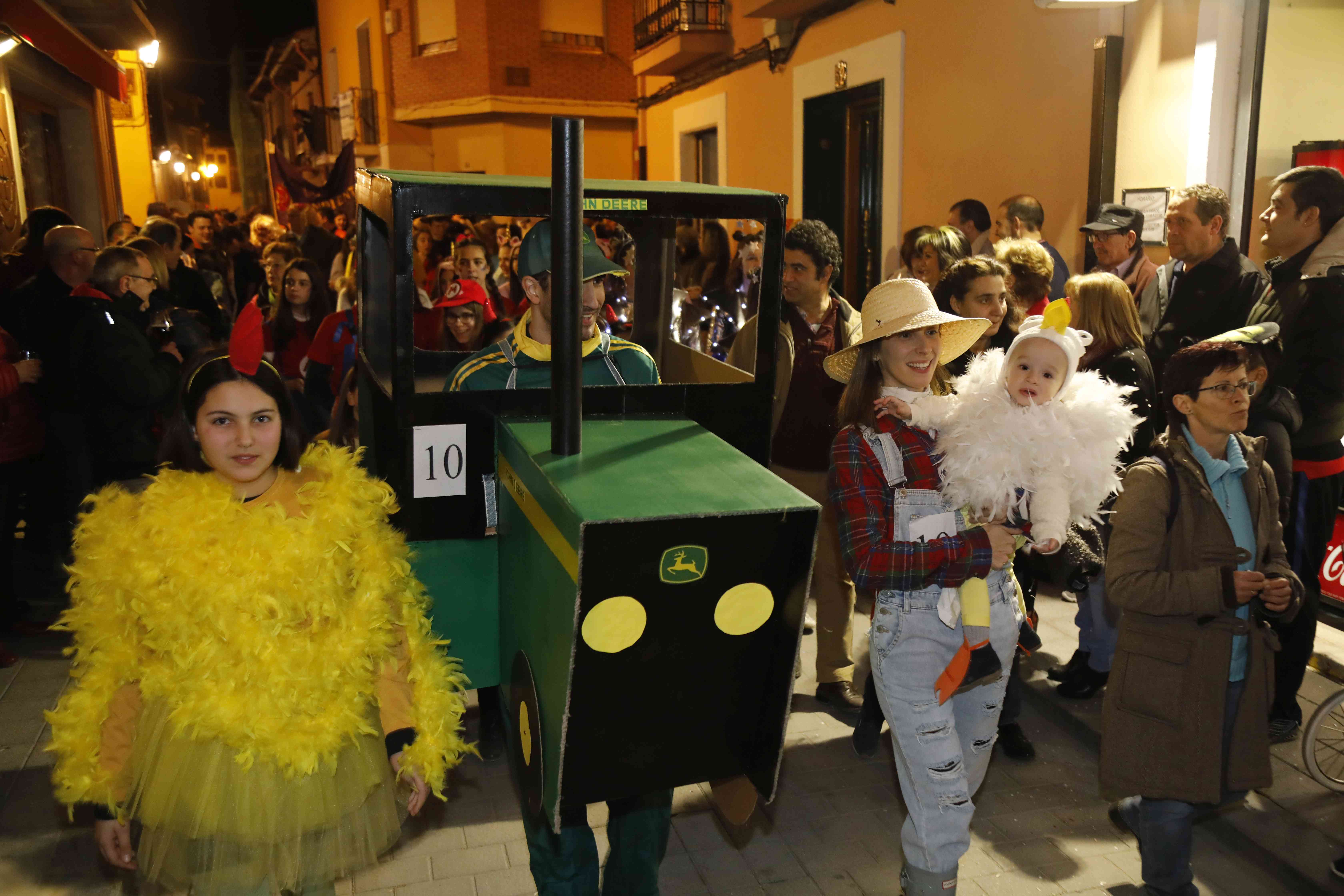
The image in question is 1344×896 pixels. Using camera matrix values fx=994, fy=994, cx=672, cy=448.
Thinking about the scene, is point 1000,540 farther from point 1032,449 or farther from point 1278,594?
point 1278,594

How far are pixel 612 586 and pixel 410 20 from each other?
24.3 metres

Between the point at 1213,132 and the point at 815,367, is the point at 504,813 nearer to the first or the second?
the point at 815,367

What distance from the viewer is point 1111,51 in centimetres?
608

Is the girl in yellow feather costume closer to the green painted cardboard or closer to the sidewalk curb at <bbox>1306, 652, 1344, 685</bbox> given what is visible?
the green painted cardboard

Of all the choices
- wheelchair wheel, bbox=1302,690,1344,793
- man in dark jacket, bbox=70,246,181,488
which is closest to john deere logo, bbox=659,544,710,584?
wheelchair wheel, bbox=1302,690,1344,793

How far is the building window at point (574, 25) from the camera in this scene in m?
21.7

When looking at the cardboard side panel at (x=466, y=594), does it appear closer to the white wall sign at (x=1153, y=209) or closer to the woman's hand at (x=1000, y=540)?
the woman's hand at (x=1000, y=540)

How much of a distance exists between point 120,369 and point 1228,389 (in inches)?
195

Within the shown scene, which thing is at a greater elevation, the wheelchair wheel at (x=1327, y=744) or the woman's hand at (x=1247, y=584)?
the woman's hand at (x=1247, y=584)

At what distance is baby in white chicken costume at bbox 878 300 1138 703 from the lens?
96.5 inches

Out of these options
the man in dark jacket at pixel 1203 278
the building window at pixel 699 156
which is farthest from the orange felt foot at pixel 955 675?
the building window at pixel 699 156

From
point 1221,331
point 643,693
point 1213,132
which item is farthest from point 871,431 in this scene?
point 1213,132

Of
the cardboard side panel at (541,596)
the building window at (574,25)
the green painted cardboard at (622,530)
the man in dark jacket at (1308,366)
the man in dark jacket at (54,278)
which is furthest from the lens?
the building window at (574,25)

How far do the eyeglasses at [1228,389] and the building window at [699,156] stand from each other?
12128 mm
